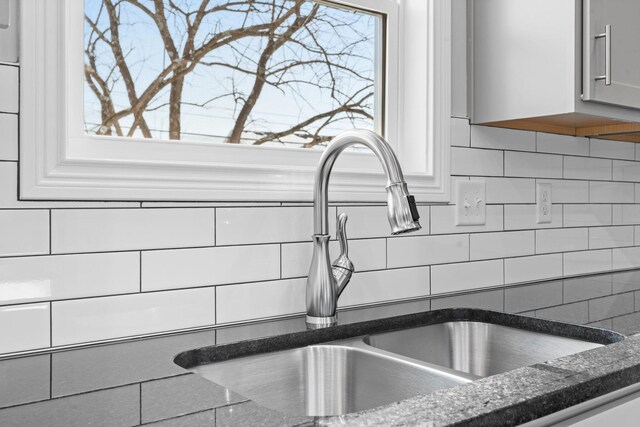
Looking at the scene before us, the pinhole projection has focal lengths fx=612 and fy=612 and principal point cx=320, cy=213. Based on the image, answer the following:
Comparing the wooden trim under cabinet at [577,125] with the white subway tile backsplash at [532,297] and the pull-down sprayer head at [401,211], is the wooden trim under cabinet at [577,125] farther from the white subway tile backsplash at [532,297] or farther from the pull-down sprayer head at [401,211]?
the pull-down sprayer head at [401,211]

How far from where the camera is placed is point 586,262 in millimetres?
1997

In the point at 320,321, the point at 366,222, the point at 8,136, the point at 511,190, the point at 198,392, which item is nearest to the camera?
the point at 198,392

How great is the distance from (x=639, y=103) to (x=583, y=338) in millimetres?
717

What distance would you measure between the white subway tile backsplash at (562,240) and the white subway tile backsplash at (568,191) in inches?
3.7

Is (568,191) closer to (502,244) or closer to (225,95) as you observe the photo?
(502,244)

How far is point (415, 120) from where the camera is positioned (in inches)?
63.4

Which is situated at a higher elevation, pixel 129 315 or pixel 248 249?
pixel 248 249

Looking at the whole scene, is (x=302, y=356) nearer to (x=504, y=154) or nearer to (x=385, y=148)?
(x=385, y=148)

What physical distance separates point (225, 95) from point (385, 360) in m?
0.71

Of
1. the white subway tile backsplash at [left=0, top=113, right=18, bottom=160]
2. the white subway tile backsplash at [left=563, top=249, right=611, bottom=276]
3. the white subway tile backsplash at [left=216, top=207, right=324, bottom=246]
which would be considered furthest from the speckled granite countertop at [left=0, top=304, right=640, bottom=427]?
the white subway tile backsplash at [left=563, top=249, right=611, bottom=276]

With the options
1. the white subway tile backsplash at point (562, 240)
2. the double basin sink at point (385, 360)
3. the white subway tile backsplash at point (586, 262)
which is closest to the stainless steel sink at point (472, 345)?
the double basin sink at point (385, 360)

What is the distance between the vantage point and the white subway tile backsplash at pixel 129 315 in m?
1.05

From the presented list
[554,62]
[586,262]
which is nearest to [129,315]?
[554,62]

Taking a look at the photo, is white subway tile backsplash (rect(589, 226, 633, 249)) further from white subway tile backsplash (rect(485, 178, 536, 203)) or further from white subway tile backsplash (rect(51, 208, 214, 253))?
white subway tile backsplash (rect(51, 208, 214, 253))
